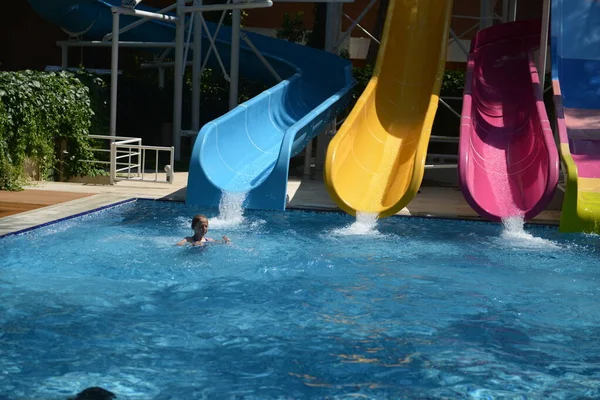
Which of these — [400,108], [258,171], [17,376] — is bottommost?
[17,376]

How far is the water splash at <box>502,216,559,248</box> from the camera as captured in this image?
9.76m

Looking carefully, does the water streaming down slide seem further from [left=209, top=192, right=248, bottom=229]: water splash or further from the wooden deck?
the wooden deck

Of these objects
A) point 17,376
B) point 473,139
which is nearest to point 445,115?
point 473,139

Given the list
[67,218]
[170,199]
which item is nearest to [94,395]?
[67,218]

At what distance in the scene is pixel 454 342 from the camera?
614 centimetres

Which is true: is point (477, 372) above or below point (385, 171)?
below

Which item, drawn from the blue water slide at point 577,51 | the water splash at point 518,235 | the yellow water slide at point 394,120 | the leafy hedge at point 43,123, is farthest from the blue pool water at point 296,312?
the blue water slide at point 577,51

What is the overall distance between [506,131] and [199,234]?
5308 millimetres

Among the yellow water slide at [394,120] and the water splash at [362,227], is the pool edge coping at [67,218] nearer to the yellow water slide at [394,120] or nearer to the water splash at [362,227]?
the yellow water slide at [394,120]

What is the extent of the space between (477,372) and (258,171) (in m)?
6.59

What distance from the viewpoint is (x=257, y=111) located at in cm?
1323

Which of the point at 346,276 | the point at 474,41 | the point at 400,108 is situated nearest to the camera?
the point at 346,276

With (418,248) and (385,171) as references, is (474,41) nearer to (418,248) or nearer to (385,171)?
(385,171)

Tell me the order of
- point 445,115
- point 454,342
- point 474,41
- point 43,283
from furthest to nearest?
point 445,115 < point 474,41 < point 43,283 < point 454,342
